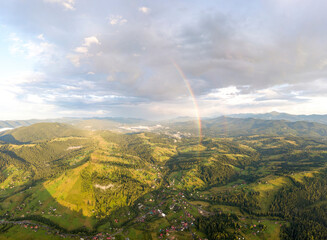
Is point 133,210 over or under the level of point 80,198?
under

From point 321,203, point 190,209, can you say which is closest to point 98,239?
point 190,209

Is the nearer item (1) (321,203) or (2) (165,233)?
(2) (165,233)

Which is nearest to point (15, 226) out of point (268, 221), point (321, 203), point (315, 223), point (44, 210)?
point (44, 210)

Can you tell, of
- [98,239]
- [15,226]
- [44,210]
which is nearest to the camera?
[98,239]

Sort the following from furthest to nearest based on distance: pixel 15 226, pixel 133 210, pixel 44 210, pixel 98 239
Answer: pixel 133 210
pixel 44 210
pixel 15 226
pixel 98 239

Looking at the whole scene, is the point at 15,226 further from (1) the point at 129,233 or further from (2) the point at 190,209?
(2) the point at 190,209

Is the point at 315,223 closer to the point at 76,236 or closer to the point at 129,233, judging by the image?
the point at 129,233

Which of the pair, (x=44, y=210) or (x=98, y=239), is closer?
(x=98, y=239)

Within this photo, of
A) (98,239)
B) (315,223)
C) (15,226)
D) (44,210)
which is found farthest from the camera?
(44,210)

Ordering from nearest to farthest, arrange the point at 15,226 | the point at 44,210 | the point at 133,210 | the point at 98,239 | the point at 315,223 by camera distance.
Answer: the point at 98,239 < the point at 15,226 < the point at 315,223 < the point at 44,210 < the point at 133,210
